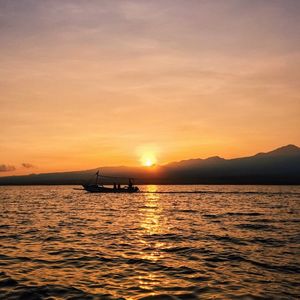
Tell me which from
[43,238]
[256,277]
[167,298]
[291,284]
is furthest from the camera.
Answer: [43,238]

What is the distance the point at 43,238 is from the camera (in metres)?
32.7

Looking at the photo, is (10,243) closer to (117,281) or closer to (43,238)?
(43,238)

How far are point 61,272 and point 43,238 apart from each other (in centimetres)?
1343

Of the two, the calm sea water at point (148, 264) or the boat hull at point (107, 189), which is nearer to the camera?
the calm sea water at point (148, 264)

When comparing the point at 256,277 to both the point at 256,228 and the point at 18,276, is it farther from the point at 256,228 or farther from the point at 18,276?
the point at 256,228

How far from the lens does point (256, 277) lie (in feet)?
63.8

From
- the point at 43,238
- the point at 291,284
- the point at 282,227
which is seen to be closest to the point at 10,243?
the point at 43,238

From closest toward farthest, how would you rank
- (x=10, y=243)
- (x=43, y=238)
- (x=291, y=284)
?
(x=291, y=284)
(x=10, y=243)
(x=43, y=238)

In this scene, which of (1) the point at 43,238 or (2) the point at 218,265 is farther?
(1) the point at 43,238

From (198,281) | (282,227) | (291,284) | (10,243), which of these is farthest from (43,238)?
(282,227)

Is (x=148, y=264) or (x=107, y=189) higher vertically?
(x=107, y=189)

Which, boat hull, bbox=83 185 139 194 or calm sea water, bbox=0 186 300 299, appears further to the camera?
boat hull, bbox=83 185 139 194

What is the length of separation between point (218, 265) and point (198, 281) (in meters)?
4.20

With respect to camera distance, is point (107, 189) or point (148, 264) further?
point (107, 189)
